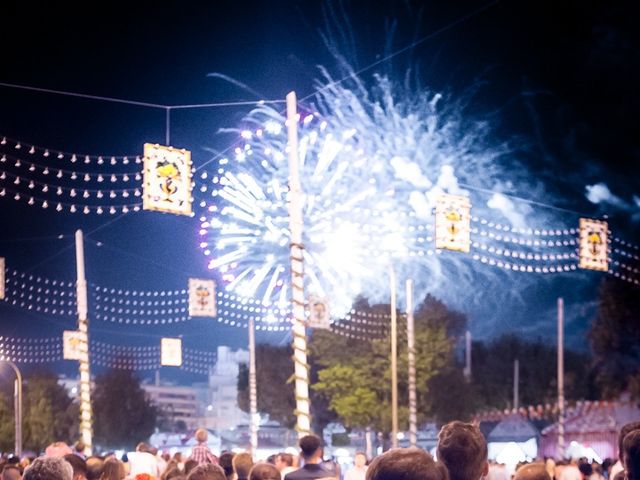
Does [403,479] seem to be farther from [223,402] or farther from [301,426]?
[223,402]

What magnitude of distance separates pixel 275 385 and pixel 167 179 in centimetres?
4390

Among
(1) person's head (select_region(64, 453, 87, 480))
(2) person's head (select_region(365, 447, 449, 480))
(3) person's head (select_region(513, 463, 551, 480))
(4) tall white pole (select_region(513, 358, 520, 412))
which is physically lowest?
(4) tall white pole (select_region(513, 358, 520, 412))

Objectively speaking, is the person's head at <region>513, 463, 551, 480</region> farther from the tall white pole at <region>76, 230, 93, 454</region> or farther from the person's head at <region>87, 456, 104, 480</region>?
the tall white pole at <region>76, 230, 93, 454</region>

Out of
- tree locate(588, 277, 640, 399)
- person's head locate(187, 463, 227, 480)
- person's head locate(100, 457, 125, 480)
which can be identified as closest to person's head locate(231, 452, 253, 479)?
person's head locate(100, 457, 125, 480)

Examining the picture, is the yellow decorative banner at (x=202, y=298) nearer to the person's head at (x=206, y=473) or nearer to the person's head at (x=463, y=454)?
the person's head at (x=206, y=473)

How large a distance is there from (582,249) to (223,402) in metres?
124

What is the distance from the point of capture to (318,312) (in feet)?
119

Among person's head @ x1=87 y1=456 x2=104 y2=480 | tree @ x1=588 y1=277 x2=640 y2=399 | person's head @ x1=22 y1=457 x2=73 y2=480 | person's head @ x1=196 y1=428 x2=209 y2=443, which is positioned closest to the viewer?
person's head @ x1=22 y1=457 x2=73 y2=480

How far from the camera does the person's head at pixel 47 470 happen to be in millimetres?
5320

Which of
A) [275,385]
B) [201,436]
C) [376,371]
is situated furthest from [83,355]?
[275,385]

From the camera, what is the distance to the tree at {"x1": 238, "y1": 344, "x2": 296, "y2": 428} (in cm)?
6134

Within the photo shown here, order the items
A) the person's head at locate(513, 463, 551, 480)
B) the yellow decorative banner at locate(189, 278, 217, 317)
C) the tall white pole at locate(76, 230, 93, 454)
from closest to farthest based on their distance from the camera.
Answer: the person's head at locate(513, 463, 551, 480)
the tall white pole at locate(76, 230, 93, 454)
the yellow decorative banner at locate(189, 278, 217, 317)

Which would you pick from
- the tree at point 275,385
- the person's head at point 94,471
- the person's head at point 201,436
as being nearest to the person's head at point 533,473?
the person's head at point 94,471

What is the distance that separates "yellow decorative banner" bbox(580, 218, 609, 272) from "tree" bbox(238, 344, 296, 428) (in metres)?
34.6
